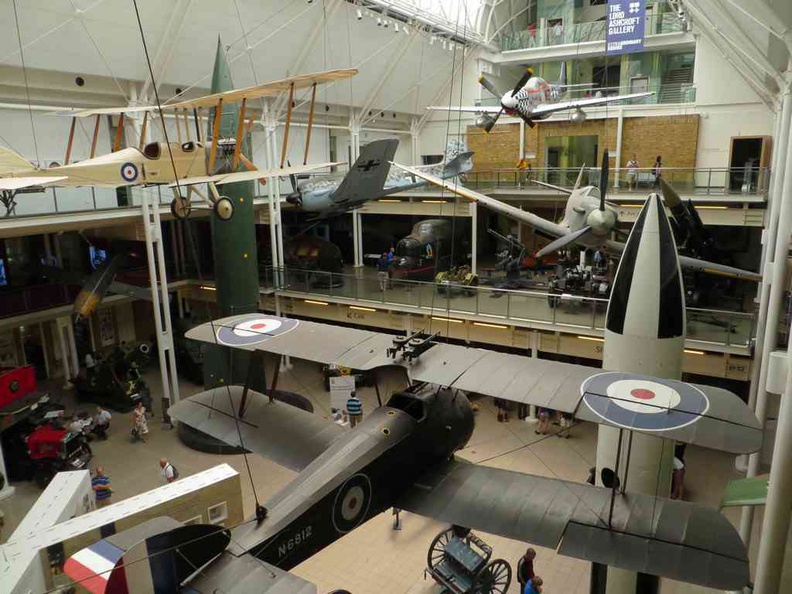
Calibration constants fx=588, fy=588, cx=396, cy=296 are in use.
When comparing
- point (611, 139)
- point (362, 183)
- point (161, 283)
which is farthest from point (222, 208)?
point (611, 139)

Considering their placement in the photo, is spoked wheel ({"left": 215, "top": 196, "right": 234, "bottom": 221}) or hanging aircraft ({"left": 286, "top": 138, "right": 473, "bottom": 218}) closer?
spoked wheel ({"left": 215, "top": 196, "right": 234, "bottom": 221})

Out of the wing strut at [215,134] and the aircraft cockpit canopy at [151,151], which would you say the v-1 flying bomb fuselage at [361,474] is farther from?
the aircraft cockpit canopy at [151,151]

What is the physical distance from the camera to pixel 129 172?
32.1 feet

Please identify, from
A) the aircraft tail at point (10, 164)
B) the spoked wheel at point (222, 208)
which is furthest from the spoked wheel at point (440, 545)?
the aircraft tail at point (10, 164)

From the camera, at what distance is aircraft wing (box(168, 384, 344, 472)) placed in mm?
7379

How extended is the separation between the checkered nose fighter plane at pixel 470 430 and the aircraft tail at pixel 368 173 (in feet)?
23.7

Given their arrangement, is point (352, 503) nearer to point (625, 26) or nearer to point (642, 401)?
point (642, 401)

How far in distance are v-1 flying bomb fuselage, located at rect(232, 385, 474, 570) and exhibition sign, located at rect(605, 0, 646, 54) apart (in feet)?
29.9

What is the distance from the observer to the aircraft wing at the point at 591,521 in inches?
191

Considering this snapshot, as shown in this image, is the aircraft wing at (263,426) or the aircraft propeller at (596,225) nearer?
the aircraft wing at (263,426)

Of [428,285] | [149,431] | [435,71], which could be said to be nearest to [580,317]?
[428,285]

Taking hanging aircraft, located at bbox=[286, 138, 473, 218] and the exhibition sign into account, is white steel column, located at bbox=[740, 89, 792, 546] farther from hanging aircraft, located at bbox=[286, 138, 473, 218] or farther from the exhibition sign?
hanging aircraft, located at bbox=[286, 138, 473, 218]

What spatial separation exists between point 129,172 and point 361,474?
22.5 ft

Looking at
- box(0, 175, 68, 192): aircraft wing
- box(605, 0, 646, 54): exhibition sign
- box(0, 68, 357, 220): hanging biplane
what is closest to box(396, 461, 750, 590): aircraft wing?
box(0, 68, 357, 220): hanging biplane
